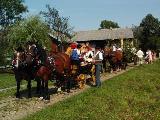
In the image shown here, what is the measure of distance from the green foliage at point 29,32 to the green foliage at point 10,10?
13743 mm

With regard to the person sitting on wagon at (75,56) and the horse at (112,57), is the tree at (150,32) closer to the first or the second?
the horse at (112,57)

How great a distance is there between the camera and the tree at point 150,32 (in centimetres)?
8469

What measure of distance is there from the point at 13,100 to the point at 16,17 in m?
46.8

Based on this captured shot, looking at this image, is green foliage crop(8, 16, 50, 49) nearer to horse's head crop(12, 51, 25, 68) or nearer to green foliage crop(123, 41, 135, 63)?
green foliage crop(123, 41, 135, 63)

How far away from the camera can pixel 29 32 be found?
46.4m

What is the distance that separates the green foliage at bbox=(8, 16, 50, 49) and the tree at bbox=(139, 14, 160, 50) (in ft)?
130

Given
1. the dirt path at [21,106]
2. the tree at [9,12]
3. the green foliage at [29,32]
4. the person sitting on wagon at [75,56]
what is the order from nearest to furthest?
the dirt path at [21,106] < the person sitting on wagon at [75,56] < the green foliage at [29,32] < the tree at [9,12]

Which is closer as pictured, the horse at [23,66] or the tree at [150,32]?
the horse at [23,66]

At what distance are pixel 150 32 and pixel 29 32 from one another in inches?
2068

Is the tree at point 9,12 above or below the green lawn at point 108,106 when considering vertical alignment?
above

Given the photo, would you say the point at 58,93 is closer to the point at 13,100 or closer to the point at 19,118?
the point at 13,100

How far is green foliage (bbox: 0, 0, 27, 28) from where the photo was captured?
202ft

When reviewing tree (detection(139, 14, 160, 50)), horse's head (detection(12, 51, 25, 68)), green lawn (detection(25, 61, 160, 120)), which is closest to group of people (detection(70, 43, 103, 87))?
green lawn (detection(25, 61, 160, 120))

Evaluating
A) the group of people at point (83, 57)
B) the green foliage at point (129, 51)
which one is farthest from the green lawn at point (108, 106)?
the green foliage at point (129, 51)
